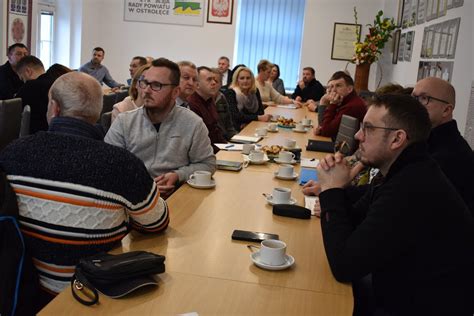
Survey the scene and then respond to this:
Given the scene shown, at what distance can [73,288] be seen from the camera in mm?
1480

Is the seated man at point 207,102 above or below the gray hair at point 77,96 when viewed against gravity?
below

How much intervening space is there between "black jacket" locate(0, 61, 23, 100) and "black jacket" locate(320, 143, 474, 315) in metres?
5.41

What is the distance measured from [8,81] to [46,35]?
13.0 ft

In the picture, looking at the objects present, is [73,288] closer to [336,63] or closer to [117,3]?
[336,63]

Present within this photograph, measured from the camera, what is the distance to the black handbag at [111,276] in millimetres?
1453

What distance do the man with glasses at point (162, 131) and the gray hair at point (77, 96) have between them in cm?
96

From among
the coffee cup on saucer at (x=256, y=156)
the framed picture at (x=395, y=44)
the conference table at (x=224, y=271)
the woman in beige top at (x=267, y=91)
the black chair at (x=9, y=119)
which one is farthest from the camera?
the woman in beige top at (x=267, y=91)

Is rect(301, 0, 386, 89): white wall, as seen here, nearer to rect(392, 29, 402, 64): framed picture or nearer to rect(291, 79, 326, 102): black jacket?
rect(291, 79, 326, 102): black jacket

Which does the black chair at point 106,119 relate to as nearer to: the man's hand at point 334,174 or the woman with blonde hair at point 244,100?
the woman with blonde hair at point 244,100

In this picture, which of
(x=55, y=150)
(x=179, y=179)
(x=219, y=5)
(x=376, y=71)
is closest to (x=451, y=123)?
(x=179, y=179)

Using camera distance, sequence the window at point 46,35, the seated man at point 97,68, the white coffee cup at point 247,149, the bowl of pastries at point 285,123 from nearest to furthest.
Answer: the white coffee cup at point 247,149 < the bowl of pastries at point 285,123 < the seated man at point 97,68 < the window at point 46,35

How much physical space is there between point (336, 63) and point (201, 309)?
30.5 feet

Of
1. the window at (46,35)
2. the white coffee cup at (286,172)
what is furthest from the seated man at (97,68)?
the white coffee cup at (286,172)

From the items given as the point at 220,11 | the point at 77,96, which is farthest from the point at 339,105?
the point at 220,11
